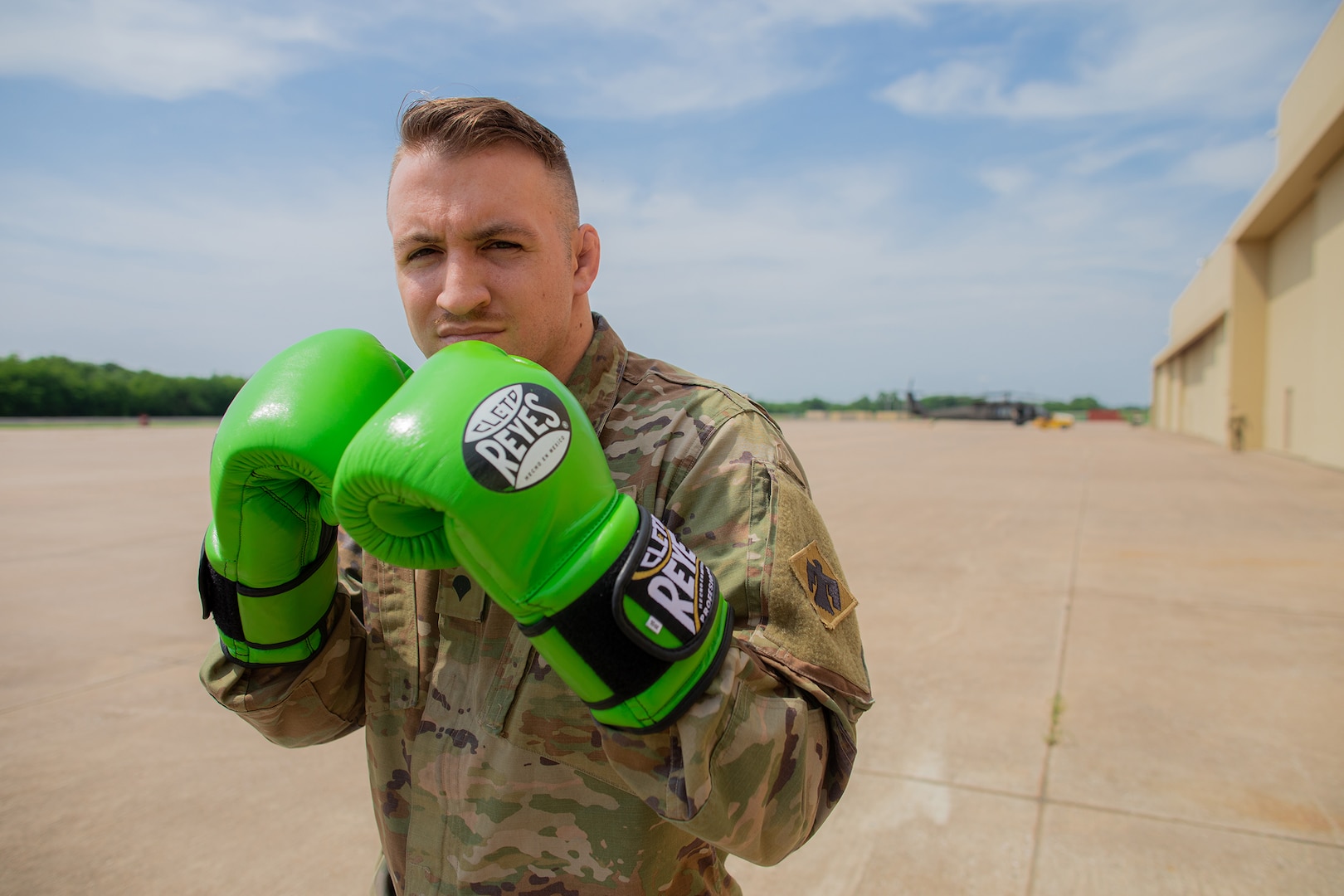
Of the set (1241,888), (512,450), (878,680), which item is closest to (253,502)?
(512,450)

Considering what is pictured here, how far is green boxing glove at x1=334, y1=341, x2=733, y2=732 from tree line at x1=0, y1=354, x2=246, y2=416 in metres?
55.3

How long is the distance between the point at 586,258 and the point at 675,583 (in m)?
0.73

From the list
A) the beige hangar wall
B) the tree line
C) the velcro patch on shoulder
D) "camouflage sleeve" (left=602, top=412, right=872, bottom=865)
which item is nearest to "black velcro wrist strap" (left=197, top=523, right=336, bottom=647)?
"camouflage sleeve" (left=602, top=412, right=872, bottom=865)

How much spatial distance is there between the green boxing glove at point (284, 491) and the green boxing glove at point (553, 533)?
0.21 metres

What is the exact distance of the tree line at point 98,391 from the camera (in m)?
50.4

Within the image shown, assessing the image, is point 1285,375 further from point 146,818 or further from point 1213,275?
point 146,818

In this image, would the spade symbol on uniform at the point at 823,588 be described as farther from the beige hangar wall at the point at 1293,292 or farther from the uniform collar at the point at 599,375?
the beige hangar wall at the point at 1293,292

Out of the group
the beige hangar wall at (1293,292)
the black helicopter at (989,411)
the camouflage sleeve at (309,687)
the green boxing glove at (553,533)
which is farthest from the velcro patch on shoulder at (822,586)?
the black helicopter at (989,411)

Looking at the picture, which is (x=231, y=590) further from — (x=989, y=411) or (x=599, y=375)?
(x=989, y=411)

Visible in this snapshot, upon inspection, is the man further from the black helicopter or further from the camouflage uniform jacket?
the black helicopter

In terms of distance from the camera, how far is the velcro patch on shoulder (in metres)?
1.06

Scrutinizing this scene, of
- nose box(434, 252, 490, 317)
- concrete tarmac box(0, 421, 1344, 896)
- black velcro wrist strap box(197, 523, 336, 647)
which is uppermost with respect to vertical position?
nose box(434, 252, 490, 317)

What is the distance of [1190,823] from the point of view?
2617 millimetres

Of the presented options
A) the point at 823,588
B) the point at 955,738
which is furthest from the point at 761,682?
the point at 955,738
